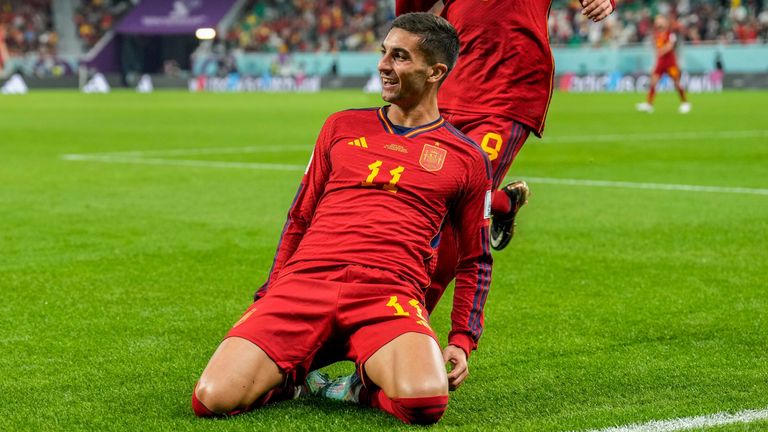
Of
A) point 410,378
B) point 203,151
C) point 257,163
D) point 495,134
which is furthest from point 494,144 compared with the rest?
point 203,151

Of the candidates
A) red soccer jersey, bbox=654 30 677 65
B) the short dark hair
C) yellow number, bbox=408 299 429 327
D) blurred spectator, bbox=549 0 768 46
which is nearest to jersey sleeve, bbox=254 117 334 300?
Result: the short dark hair

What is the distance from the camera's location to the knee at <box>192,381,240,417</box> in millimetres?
3867

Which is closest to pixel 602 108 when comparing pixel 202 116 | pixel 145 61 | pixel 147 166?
pixel 202 116

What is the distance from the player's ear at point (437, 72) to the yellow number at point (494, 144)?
1178mm

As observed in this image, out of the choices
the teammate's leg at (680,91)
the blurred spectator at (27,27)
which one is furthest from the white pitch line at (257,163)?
the blurred spectator at (27,27)

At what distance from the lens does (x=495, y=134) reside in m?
5.66

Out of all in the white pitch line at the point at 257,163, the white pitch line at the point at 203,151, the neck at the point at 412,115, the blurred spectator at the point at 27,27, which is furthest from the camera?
the blurred spectator at the point at 27,27

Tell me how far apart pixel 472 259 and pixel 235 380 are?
3.19 ft

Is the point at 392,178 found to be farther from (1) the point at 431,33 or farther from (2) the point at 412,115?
(1) the point at 431,33

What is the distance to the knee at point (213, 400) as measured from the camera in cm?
387

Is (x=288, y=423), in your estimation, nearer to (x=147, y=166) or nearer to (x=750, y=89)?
(x=147, y=166)

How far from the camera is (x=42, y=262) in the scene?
23.7 feet

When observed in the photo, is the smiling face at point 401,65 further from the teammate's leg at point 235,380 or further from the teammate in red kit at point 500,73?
the teammate in red kit at point 500,73

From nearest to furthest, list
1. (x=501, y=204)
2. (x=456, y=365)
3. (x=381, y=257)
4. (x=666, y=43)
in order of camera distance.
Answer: (x=456, y=365)
(x=381, y=257)
(x=501, y=204)
(x=666, y=43)
